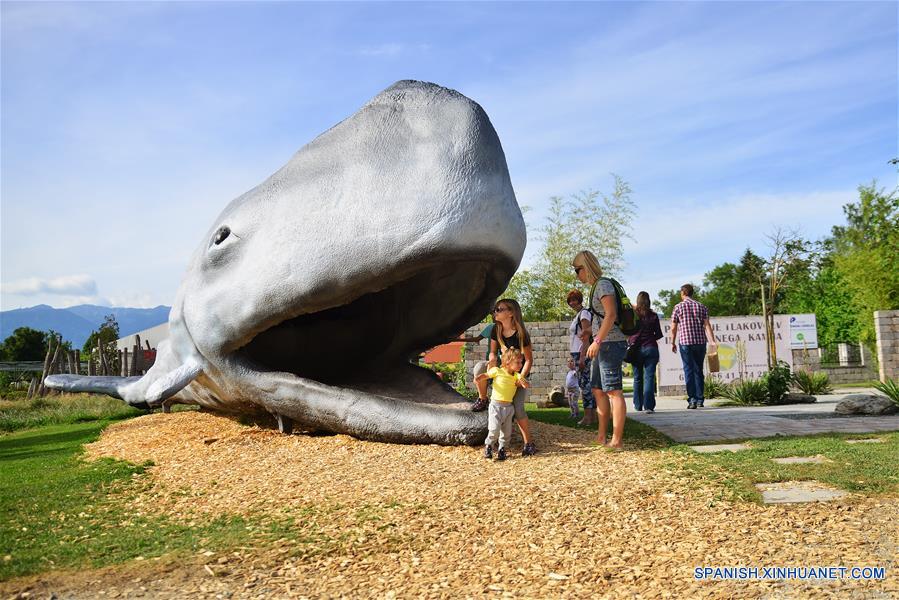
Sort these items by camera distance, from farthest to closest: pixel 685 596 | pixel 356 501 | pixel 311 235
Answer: pixel 311 235 < pixel 356 501 < pixel 685 596

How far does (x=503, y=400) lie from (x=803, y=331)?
14835 millimetres

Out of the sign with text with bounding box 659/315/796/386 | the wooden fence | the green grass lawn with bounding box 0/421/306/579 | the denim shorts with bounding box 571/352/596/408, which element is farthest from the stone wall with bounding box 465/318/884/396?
the green grass lawn with bounding box 0/421/306/579

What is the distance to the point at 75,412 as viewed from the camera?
10281mm

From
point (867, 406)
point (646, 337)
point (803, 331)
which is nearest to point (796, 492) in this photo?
point (867, 406)

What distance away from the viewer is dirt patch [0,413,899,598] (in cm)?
259

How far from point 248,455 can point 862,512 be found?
361 centimetres

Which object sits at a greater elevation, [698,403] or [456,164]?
[456,164]

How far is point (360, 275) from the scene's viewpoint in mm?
4320

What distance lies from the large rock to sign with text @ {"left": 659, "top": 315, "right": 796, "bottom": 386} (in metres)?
6.76

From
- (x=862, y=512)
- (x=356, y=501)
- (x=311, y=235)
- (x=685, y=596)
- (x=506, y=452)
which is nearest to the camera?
(x=685, y=596)

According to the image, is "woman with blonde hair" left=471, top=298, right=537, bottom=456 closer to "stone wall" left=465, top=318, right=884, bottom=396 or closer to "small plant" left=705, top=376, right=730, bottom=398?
"stone wall" left=465, top=318, right=884, bottom=396

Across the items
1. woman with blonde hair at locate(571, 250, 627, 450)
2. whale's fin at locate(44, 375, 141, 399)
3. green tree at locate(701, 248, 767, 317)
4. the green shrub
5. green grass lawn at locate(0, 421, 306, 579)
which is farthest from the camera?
green tree at locate(701, 248, 767, 317)

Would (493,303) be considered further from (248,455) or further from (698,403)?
(698,403)

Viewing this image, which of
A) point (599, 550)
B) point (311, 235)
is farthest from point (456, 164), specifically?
point (599, 550)
